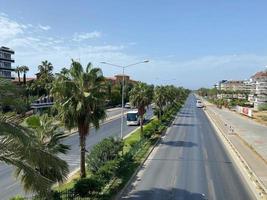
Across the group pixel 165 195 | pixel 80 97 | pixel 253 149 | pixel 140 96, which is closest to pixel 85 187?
pixel 165 195

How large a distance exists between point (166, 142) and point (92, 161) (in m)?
21.6

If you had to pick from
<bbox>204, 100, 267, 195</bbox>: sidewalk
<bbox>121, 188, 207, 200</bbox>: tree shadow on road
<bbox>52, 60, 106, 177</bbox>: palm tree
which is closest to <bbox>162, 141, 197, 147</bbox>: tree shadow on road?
<bbox>204, 100, 267, 195</bbox>: sidewalk

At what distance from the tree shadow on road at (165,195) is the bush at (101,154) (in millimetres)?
4501

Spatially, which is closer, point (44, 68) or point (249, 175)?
point (249, 175)

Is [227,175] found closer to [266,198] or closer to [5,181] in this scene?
[266,198]

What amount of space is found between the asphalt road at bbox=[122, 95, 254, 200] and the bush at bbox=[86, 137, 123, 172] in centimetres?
264

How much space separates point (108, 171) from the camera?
2578 cm

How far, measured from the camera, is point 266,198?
2389cm

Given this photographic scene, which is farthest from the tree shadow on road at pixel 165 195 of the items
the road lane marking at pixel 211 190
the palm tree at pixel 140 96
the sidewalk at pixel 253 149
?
the palm tree at pixel 140 96

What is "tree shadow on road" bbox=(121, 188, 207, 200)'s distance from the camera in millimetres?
23844

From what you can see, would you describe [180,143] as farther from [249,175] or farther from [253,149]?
[249,175]

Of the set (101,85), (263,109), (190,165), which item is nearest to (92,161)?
(101,85)

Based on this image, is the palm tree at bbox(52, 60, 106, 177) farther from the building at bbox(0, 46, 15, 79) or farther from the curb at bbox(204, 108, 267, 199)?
the building at bbox(0, 46, 15, 79)

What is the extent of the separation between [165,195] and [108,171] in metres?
3.96
